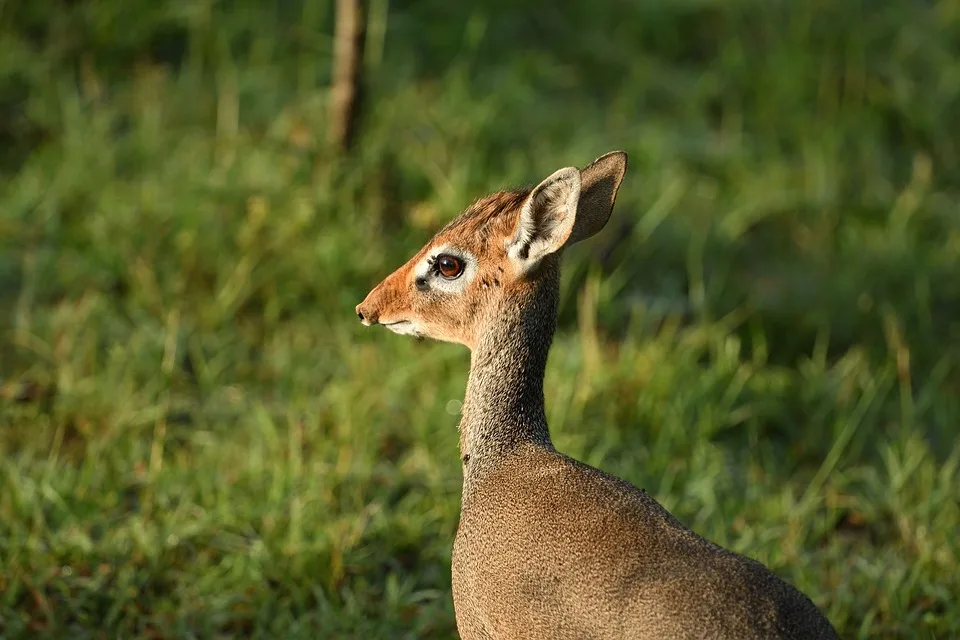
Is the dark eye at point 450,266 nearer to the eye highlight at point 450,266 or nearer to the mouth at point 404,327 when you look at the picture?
the eye highlight at point 450,266

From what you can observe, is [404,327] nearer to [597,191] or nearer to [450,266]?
[450,266]

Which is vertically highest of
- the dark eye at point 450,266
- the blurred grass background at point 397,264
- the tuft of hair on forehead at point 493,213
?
the tuft of hair on forehead at point 493,213

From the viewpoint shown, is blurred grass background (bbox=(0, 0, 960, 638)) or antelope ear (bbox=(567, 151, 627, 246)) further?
blurred grass background (bbox=(0, 0, 960, 638))

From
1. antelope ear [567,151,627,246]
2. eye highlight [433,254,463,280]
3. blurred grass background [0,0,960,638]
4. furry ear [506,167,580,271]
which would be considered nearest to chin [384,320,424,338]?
eye highlight [433,254,463,280]

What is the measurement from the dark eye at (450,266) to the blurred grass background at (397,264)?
955 millimetres

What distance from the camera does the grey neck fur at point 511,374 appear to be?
307cm

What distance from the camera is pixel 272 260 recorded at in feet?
16.8

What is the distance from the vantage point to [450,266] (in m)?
3.14

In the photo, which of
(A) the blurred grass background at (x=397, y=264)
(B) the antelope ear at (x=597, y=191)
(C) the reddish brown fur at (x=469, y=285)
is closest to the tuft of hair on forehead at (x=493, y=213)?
(C) the reddish brown fur at (x=469, y=285)

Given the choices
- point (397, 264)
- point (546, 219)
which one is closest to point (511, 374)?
point (546, 219)

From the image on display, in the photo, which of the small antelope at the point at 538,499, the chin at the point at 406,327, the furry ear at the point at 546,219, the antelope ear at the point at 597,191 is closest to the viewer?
the small antelope at the point at 538,499

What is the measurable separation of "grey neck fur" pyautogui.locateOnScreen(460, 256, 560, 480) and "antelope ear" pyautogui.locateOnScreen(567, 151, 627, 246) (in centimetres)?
9

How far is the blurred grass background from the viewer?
3.84m

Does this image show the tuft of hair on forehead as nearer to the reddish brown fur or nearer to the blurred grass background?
the reddish brown fur
